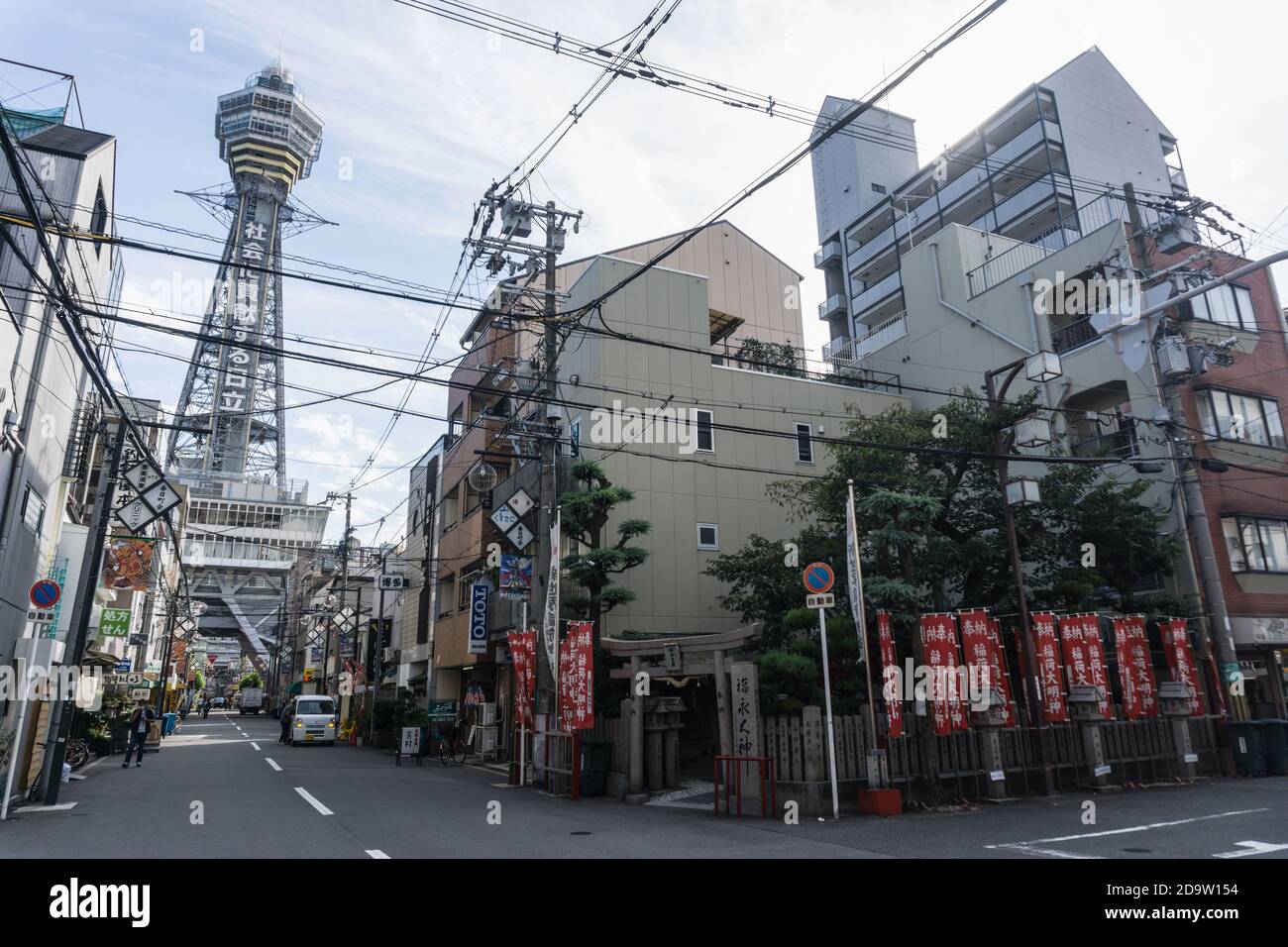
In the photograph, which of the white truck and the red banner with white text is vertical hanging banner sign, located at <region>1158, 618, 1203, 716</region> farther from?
the white truck

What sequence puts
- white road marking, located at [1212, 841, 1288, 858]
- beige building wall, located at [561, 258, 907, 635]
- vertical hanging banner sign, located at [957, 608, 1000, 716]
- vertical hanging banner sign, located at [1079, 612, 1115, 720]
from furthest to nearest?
beige building wall, located at [561, 258, 907, 635]
vertical hanging banner sign, located at [1079, 612, 1115, 720]
vertical hanging banner sign, located at [957, 608, 1000, 716]
white road marking, located at [1212, 841, 1288, 858]

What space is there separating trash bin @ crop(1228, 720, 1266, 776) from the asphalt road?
0.64 m

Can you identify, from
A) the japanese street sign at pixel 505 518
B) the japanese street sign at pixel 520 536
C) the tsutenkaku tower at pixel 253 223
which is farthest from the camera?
the tsutenkaku tower at pixel 253 223

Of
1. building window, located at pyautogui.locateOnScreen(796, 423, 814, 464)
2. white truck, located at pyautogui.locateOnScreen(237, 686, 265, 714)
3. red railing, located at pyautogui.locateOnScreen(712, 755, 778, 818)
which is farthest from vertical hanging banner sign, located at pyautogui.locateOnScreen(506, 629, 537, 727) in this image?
white truck, located at pyautogui.locateOnScreen(237, 686, 265, 714)

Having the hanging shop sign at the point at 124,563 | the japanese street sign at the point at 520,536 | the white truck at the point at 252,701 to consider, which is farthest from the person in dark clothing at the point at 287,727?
the white truck at the point at 252,701

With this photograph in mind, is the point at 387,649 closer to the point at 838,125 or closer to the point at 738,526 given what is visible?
the point at 738,526

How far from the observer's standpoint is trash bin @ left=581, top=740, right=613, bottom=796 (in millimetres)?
17531

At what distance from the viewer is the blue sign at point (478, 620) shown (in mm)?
26906

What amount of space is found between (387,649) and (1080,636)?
3959cm

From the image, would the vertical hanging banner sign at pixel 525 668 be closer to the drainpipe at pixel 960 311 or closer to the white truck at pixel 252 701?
the drainpipe at pixel 960 311

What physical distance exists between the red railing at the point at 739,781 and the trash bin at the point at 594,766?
12.3ft

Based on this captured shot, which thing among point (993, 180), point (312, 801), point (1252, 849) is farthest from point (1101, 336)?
point (312, 801)
